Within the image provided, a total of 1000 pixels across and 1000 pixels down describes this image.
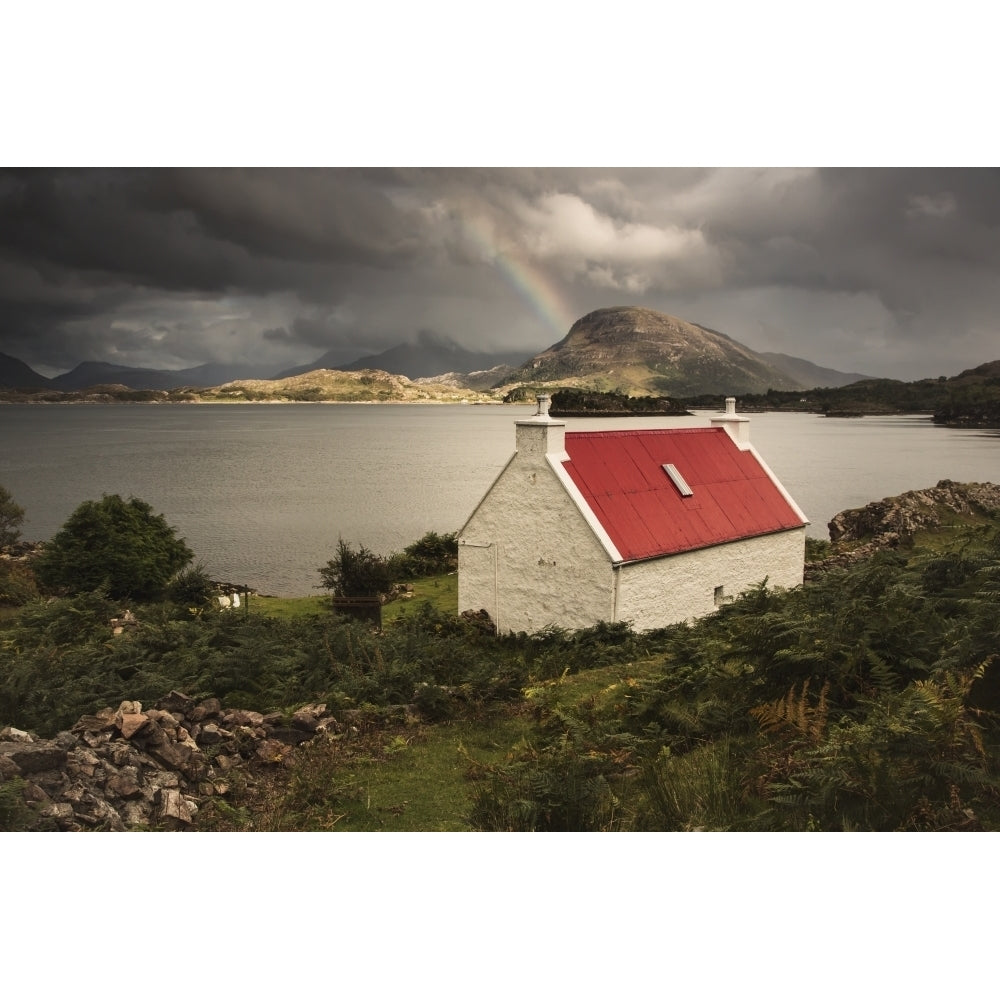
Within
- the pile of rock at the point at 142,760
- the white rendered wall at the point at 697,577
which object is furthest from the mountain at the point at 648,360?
the pile of rock at the point at 142,760

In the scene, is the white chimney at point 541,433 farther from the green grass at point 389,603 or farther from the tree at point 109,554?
the tree at point 109,554

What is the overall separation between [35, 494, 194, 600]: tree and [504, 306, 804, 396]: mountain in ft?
36.6

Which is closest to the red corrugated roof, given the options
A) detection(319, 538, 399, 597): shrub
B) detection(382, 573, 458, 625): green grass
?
detection(382, 573, 458, 625): green grass

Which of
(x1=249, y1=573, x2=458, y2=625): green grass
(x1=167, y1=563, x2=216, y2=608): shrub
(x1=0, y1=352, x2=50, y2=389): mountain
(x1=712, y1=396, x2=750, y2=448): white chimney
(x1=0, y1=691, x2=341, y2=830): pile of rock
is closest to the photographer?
(x1=0, y1=691, x2=341, y2=830): pile of rock

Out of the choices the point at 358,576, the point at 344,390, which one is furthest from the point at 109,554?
the point at 344,390

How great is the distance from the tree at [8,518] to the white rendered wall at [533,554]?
1675 cm

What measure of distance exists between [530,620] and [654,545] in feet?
8.28

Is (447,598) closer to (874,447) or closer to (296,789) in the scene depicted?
(296,789)

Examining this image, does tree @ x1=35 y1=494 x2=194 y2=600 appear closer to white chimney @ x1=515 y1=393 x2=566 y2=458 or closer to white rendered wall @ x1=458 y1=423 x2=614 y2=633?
white rendered wall @ x1=458 y1=423 x2=614 y2=633

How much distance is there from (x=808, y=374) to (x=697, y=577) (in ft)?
20.6

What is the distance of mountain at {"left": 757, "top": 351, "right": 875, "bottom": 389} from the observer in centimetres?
1592

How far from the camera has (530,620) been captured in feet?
44.1

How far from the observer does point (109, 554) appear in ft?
60.4

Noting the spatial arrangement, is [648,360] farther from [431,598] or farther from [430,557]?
[431,598]
